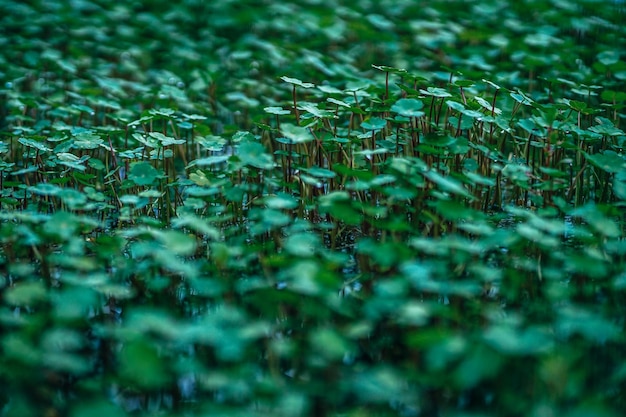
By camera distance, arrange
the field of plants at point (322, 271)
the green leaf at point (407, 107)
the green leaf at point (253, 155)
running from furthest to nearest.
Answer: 1. the green leaf at point (407, 107)
2. the green leaf at point (253, 155)
3. the field of plants at point (322, 271)

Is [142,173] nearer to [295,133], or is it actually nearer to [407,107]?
[295,133]

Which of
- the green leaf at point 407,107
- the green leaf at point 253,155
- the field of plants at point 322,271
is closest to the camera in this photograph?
the field of plants at point 322,271

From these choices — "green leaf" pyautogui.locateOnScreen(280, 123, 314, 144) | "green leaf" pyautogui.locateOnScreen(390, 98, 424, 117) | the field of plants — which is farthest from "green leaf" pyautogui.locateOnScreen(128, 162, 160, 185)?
"green leaf" pyautogui.locateOnScreen(390, 98, 424, 117)

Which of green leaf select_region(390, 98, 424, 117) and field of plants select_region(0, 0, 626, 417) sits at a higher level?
green leaf select_region(390, 98, 424, 117)

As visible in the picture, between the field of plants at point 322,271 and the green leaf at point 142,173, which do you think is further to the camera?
the green leaf at point 142,173

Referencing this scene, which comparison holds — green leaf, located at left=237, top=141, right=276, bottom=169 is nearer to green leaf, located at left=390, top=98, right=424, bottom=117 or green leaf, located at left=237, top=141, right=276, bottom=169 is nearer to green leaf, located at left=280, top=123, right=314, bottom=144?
green leaf, located at left=280, top=123, right=314, bottom=144

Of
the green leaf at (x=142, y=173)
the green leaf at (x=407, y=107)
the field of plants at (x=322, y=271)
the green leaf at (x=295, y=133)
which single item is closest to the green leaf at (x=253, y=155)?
the field of plants at (x=322, y=271)

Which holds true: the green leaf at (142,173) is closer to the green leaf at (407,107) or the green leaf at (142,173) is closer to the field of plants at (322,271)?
the field of plants at (322,271)

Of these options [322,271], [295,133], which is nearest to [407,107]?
[295,133]

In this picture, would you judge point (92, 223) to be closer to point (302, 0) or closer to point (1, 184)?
point (1, 184)

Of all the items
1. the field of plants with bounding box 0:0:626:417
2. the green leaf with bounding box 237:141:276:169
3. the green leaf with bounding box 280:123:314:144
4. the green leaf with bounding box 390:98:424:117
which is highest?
the green leaf with bounding box 390:98:424:117

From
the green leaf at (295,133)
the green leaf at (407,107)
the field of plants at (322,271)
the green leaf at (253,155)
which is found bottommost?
the field of plants at (322,271)

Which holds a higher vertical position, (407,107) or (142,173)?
(407,107)
